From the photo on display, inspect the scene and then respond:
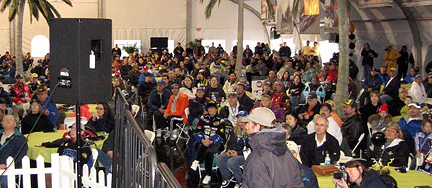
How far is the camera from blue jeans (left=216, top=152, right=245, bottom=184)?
6.54m

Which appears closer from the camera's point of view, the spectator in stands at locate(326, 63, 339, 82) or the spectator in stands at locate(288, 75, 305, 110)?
the spectator in stands at locate(288, 75, 305, 110)

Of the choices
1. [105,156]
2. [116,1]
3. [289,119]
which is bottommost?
[105,156]

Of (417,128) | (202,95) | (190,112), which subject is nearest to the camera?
(417,128)

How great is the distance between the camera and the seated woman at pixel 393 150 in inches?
224

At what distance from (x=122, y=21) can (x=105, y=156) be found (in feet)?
88.1

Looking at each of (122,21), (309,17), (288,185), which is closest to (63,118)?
(288,185)

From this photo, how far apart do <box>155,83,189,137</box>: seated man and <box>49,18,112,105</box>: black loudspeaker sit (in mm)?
5584

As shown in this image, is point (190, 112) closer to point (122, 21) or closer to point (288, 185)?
point (288, 185)

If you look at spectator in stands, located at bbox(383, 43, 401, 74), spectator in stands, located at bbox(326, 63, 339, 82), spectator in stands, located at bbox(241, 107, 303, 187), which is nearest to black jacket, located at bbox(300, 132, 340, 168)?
spectator in stands, located at bbox(241, 107, 303, 187)

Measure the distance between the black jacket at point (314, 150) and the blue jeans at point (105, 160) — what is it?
→ 263 centimetres

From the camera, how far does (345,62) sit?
1105 centimetres

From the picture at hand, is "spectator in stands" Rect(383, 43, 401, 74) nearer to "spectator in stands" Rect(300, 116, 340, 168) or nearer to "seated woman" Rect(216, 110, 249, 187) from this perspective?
"seated woman" Rect(216, 110, 249, 187)

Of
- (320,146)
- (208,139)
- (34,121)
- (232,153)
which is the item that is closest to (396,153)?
(320,146)

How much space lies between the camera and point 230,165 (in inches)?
261
